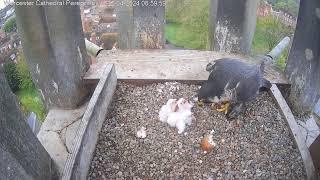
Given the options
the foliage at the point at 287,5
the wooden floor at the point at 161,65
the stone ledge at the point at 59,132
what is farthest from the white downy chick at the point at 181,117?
the foliage at the point at 287,5

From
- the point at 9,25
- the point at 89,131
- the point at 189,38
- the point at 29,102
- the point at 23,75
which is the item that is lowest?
the point at 29,102

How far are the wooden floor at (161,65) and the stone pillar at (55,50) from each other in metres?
0.25

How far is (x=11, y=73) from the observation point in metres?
14.5

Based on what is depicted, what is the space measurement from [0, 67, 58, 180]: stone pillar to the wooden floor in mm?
1484

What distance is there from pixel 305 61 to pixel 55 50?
223 cm

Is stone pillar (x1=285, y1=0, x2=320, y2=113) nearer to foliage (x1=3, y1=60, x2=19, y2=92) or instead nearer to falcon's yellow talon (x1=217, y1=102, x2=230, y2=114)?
falcon's yellow talon (x1=217, y1=102, x2=230, y2=114)

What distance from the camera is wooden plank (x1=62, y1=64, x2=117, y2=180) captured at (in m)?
2.43

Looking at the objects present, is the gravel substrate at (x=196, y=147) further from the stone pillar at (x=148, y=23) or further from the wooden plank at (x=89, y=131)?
the stone pillar at (x=148, y=23)

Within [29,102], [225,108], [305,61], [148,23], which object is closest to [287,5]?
[29,102]

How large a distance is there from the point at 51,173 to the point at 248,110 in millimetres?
1703

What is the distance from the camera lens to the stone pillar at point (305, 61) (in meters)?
3.15

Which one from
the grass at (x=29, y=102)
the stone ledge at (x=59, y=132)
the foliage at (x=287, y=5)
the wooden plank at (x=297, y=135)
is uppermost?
the wooden plank at (x=297, y=135)

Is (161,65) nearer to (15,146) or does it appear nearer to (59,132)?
(59,132)

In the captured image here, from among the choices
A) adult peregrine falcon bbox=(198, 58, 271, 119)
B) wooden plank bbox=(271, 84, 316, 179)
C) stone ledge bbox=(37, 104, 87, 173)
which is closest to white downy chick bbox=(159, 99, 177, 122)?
adult peregrine falcon bbox=(198, 58, 271, 119)
